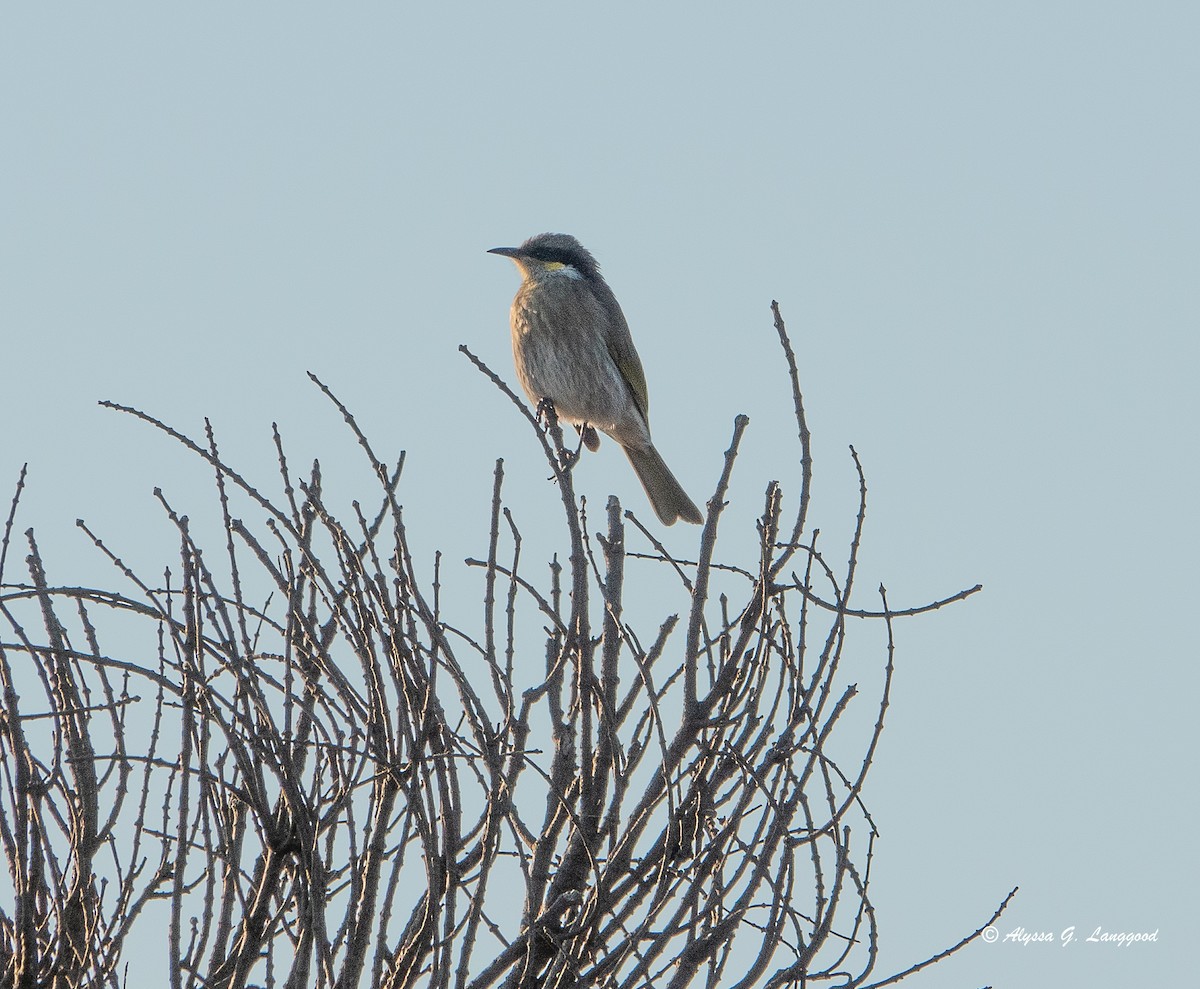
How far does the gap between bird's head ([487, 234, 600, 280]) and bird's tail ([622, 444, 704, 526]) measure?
1116mm

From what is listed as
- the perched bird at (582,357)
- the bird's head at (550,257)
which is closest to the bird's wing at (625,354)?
the perched bird at (582,357)

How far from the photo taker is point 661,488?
30.2 ft

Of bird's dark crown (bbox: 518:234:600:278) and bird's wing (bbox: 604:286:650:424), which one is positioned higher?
bird's dark crown (bbox: 518:234:600:278)

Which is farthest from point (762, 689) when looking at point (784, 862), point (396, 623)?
point (396, 623)

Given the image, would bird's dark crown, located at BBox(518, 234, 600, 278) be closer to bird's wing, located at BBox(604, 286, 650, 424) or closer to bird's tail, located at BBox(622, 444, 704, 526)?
bird's wing, located at BBox(604, 286, 650, 424)

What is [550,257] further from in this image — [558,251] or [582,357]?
[582,357]

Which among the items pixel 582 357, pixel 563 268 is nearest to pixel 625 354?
pixel 582 357

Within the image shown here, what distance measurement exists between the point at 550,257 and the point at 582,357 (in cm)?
89

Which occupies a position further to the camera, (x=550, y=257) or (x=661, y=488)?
(x=550, y=257)

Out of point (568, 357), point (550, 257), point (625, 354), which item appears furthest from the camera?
point (550, 257)

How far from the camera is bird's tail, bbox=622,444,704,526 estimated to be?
9.08m

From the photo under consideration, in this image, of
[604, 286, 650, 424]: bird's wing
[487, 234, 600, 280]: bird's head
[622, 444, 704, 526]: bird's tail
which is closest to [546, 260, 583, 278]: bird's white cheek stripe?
[487, 234, 600, 280]: bird's head

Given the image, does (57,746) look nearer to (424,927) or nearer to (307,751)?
(307,751)

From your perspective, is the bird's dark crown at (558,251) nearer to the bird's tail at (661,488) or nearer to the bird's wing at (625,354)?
the bird's wing at (625,354)
